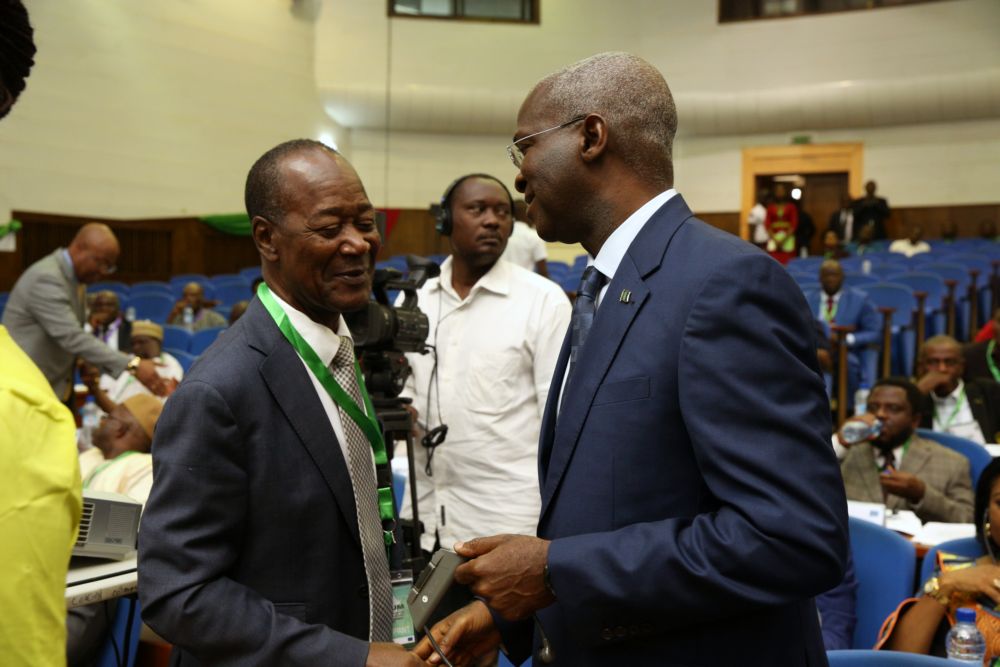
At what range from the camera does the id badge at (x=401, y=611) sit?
1.56 m

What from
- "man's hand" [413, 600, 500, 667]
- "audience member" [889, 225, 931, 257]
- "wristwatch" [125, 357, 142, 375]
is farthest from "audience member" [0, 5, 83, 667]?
"audience member" [889, 225, 931, 257]

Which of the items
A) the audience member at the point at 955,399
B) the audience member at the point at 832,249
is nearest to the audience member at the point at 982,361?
the audience member at the point at 955,399

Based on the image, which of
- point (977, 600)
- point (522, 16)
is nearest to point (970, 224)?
point (522, 16)

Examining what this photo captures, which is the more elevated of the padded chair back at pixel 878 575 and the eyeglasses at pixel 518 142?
the eyeglasses at pixel 518 142

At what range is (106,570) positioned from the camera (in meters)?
2.07

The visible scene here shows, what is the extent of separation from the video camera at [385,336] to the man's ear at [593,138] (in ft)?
2.50

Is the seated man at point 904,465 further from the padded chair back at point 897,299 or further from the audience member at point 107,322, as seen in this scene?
the audience member at point 107,322

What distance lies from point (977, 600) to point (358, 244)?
1.88m

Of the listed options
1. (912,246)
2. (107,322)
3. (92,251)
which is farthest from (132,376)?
(912,246)

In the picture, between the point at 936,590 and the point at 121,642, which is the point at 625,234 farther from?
the point at 121,642

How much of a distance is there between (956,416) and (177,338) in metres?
5.22

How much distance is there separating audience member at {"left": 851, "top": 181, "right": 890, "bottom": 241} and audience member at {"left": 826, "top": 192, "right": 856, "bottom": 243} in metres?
0.08

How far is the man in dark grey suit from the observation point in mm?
1314

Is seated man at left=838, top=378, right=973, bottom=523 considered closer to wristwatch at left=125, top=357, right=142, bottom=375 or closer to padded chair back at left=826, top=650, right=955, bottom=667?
padded chair back at left=826, top=650, right=955, bottom=667
